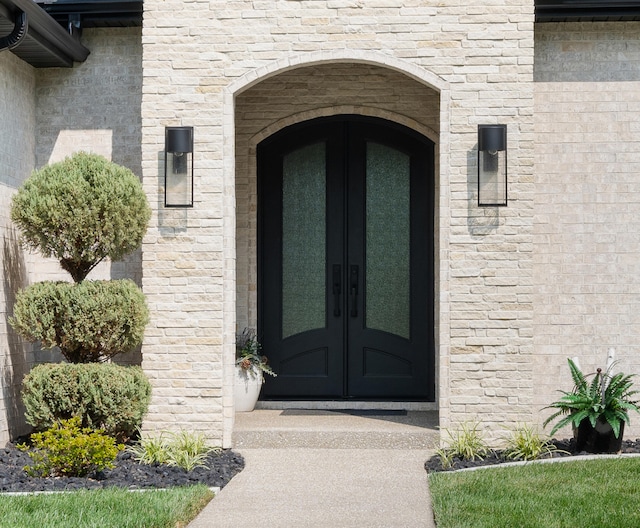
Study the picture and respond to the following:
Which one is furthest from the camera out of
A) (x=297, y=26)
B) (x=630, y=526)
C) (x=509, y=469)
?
(x=297, y=26)

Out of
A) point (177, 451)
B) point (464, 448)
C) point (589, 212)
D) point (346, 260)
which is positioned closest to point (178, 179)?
point (346, 260)

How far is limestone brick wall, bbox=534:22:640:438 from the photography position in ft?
27.2

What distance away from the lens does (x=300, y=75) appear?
356 inches

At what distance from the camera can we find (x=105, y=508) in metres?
5.36

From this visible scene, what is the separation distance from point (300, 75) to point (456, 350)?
3156mm

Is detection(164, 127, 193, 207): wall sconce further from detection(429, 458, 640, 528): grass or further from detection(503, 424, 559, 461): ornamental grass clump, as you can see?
detection(503, 424, 559, 461): ornamental grass clump

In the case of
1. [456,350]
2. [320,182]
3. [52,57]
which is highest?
[52,57]

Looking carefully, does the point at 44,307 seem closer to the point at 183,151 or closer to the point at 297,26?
the point at 183,151

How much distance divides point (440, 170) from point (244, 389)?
8.87 ft

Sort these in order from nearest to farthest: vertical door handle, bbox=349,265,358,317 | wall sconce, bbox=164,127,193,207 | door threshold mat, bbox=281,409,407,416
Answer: wall sconce, bbox=164,127,193,207
door threshold mat, bbox=281,409,407,416
vertical door handle, bbox=349,265,358,317

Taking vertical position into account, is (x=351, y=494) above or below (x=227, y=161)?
below

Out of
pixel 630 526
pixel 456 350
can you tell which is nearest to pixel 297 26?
pixel 456 350

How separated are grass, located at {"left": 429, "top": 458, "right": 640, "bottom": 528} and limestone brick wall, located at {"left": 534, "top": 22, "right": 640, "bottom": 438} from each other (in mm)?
1607

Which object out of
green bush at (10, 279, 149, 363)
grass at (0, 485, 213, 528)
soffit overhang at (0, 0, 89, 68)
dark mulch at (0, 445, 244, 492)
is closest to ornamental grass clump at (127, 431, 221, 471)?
dark mulch at (0, 445, 244, 492)
